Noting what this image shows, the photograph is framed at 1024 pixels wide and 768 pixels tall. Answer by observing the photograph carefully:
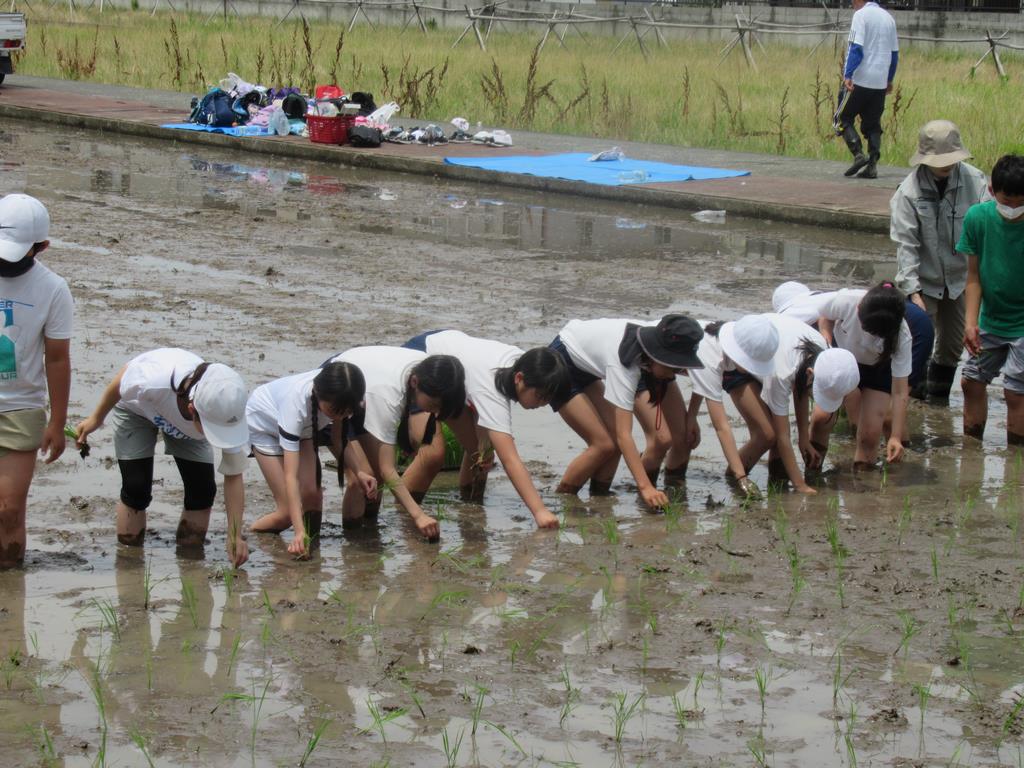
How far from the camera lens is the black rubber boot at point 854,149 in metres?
15.6

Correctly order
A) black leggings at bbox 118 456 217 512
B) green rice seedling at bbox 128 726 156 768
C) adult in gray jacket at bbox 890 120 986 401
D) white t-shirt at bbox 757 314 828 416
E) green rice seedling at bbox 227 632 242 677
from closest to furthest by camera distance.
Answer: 1. green rice seedling at bbox 128 726 156 768
2. green rice seedling at bbox 227 632 242 677
3. black leggings at bbox 118 456 217 512
4. white t-shirt at bbox 757 314 828 416
5. adult in gray jacket at bbox 890 120 986 401

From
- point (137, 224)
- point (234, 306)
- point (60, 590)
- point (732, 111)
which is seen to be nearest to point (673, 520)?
point (60, 590)

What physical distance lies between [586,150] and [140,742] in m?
14.8

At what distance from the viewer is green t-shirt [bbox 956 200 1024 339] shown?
24.5ft

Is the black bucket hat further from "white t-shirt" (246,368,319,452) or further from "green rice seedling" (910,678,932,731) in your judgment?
"green rice seedling" (910,678,932,731)

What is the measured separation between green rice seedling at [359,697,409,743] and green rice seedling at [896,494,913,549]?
2617mm

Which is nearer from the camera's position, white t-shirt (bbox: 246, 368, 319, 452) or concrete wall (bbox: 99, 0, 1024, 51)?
white t-shirt (bbox: 246, 368, 319, 452)

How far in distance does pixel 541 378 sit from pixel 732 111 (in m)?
15.4

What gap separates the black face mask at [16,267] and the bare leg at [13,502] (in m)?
0.67

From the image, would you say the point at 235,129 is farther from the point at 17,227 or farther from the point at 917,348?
the point at 17,227

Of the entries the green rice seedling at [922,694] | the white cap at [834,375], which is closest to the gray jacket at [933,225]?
the white cap at [834,375]

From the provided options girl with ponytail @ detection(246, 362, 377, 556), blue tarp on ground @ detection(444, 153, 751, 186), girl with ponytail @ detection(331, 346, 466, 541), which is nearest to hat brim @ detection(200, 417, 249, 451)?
girl with ponytail @ detection(246, 362, 377, 556)

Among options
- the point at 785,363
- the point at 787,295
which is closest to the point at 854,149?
the point at 787,295

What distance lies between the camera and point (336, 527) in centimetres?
620
